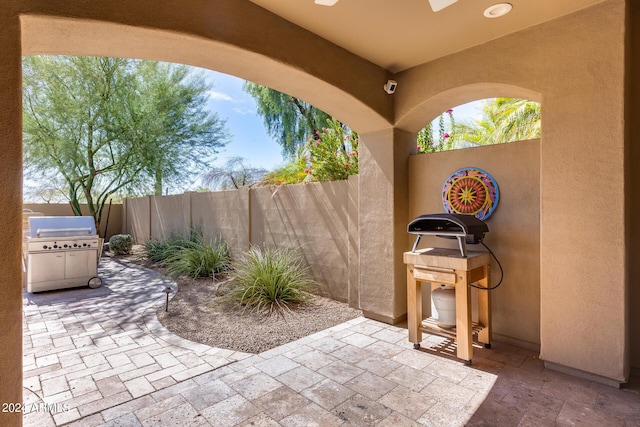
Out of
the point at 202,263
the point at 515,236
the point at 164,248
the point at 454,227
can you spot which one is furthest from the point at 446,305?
the point at 164,248

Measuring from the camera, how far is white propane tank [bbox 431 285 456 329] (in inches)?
134

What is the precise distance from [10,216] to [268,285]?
359cm

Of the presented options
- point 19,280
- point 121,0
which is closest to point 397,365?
point 19,280

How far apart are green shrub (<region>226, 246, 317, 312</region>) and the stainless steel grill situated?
130 inches

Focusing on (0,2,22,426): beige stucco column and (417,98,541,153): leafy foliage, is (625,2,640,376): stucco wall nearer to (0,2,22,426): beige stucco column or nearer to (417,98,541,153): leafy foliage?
(417,98,541,153): leafy foliage

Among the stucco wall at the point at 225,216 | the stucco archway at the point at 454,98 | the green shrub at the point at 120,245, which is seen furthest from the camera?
the green shrub at the point at 120,245

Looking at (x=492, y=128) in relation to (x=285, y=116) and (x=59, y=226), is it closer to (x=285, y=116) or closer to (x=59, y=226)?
(x=285, y=116)

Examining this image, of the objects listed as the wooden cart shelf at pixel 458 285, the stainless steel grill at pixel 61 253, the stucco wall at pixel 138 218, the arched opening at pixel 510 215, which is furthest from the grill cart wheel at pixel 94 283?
the arched opening at pixel 510 215

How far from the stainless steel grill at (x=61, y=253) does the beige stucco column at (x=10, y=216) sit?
5.17m

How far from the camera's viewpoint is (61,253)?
20.3 ft

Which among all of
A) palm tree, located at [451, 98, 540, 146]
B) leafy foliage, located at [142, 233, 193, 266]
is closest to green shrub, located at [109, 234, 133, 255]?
leafy foliage, located at [142, 233, 193, 266]

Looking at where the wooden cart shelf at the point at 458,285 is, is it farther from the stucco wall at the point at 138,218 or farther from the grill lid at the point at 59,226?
the stucco wall at the point at 138,218

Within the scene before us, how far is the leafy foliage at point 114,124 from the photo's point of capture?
28.8 feet

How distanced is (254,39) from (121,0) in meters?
1.01
